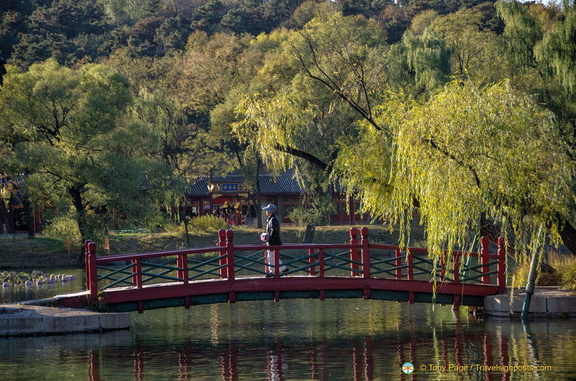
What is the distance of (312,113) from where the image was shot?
25781mm

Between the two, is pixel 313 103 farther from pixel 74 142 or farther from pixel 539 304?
pixel 539 304

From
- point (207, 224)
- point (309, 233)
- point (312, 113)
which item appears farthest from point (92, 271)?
point (207, 224)

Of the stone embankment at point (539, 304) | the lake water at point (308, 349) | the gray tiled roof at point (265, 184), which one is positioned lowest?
the lake water at point (308, 349)

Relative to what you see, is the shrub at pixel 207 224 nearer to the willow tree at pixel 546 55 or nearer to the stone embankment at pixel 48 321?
the willow tree at pixel 546 55

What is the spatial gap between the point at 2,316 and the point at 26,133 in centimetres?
2404

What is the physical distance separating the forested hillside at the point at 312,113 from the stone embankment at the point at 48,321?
6.21 meters

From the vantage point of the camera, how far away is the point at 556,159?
18031 mm

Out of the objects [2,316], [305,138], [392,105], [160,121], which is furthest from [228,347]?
[160,121]

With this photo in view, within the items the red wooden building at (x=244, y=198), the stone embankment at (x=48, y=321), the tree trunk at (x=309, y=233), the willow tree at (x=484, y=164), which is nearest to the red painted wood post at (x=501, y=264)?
the willow tree at (x=484, y=164)

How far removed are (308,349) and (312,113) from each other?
9.25 meters

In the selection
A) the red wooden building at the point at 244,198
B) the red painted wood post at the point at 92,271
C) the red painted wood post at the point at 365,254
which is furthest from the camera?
the red wooden building at the point at 244,198

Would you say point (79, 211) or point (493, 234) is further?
point (79, 211)

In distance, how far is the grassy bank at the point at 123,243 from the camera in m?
43.9

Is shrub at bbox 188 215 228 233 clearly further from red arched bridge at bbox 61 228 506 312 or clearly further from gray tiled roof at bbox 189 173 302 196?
red arched bridge at bbox 61 228 506 312
